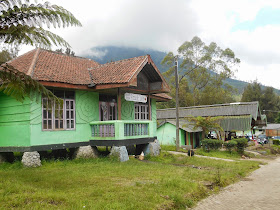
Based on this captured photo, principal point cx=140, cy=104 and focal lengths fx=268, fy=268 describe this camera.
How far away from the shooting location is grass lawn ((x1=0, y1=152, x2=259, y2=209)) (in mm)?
5980

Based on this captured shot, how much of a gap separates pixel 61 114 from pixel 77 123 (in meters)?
0.93

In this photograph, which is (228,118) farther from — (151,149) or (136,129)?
(136,129)

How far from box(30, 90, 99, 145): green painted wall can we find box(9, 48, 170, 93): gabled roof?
37.8 inches

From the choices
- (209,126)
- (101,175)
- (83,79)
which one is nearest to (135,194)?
(101,175)

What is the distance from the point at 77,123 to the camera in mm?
12742

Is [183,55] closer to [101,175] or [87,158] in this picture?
[87,158]

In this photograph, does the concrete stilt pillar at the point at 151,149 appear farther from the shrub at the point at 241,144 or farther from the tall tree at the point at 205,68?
the tall tree at the point at 205,68

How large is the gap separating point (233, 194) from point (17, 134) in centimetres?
872

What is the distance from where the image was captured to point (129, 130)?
43.4 feet

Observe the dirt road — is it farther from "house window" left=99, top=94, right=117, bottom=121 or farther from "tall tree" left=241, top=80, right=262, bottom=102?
"tall tree" left=241, top=80, right=262, bottom=102

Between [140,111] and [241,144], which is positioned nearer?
[140,111]

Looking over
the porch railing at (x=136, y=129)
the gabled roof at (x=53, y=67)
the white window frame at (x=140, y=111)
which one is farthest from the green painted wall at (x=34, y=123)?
the white window frame at (x=140, y=111)

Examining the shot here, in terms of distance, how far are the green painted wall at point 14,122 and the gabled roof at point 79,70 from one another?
4.86 ft

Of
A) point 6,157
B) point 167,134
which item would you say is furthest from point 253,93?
point 6,157
